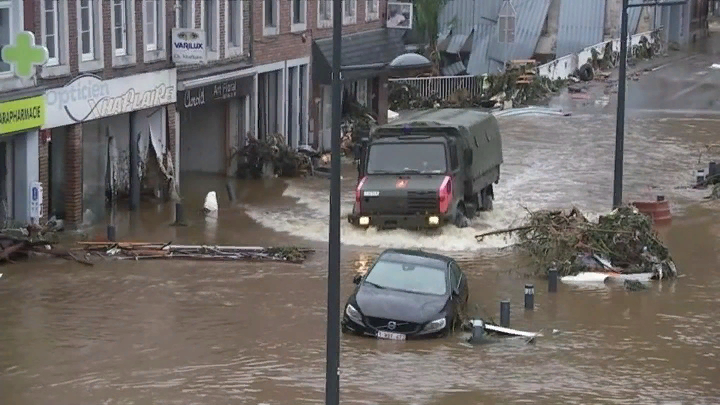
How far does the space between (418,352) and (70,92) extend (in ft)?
39.8

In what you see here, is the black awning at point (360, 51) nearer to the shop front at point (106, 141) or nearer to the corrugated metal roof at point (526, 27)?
the shop front at point (106, 141)

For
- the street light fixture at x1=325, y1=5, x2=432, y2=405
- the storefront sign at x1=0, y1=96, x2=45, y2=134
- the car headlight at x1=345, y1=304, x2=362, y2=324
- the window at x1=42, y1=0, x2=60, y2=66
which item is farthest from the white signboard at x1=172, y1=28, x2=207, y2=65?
the street light fixture at x1=325, y1=5, x2=432, y2=405

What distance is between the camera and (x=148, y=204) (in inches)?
1268

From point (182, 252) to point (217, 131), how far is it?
1232cm

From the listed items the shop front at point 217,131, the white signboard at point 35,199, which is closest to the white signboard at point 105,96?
the white signboard at point 35,199

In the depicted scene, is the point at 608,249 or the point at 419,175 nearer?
the point at 608,249

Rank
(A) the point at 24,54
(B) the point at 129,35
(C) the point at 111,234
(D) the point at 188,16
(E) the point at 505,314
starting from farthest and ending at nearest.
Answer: (D) the point at 188,16, (B) the point at 129,35, (C) the point at 111,234, (A) the point at 24,54, (E) the point at 505,314

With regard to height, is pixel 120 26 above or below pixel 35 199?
above

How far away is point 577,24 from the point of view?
64.5 metres

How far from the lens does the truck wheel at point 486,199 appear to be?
3141cm

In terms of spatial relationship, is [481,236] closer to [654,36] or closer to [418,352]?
[418,352]

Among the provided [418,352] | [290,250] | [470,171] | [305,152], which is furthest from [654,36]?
[418,352]

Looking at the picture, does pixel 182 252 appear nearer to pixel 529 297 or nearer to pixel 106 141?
pixel 106 141

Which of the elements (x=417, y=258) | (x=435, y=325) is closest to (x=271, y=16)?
(x=417, y=258)
